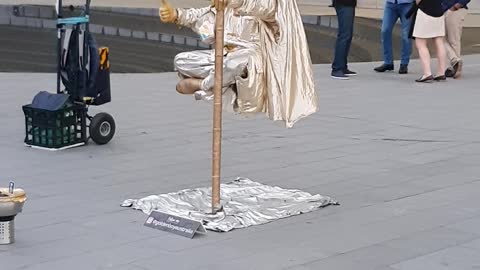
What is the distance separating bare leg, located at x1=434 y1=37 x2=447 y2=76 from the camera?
1455 cm

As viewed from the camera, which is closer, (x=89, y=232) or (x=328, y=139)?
(x=89, y=232)

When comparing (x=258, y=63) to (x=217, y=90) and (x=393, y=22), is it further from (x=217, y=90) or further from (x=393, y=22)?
(x=393, y=22)

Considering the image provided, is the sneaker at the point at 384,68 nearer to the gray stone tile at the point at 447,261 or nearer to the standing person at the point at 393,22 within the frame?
the standing person at the point at 393,22

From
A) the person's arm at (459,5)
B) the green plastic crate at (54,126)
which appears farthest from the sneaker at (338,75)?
the green plastic crate at (54,126)

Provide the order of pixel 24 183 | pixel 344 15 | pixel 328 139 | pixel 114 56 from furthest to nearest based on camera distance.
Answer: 1. pixel 114 56
2. pixel 344 15
3. pixel 328 139
4. pixel 24 183

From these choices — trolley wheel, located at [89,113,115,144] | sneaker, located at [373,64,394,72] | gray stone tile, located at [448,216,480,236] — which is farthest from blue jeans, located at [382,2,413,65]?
gray stone tile, located at [448,216,480,236]

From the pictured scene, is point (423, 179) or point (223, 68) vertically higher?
point (223, 68)

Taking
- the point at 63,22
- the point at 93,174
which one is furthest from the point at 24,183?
the point at 63,22

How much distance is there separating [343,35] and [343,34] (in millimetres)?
23

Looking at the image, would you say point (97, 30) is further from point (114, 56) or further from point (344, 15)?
point (344, 15)

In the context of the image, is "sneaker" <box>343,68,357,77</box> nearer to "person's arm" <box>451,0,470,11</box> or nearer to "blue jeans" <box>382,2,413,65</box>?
"blue jeans" <box>382,2,413,65</box>

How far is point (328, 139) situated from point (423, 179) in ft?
6.32

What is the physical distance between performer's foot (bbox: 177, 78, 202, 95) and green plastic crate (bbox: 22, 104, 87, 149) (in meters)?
2.37

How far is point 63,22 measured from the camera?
9.47 metres
